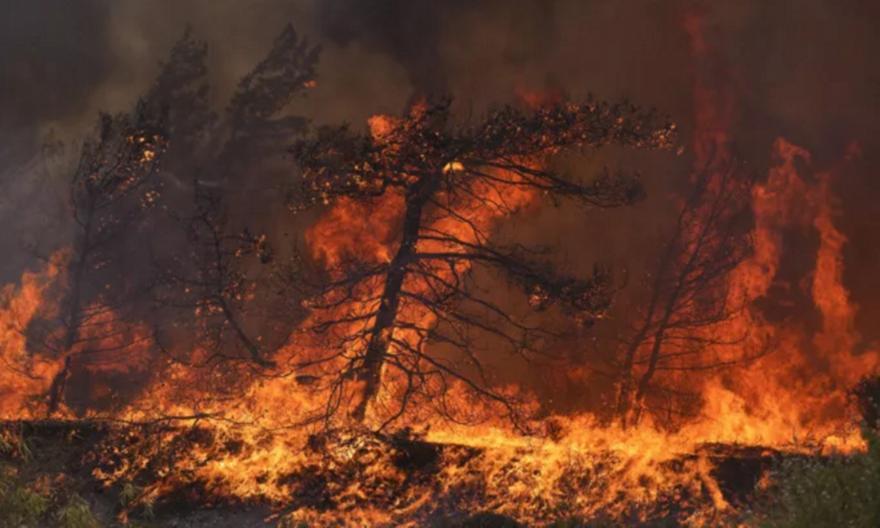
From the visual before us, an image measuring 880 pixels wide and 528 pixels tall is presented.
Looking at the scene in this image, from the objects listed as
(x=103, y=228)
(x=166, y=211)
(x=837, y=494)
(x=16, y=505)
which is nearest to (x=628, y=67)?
(x=166, y=211)

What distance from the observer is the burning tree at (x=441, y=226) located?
14.5 m

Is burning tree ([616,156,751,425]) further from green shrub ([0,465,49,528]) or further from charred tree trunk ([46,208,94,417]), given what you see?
charred tree trunk ([46,208,94,417])

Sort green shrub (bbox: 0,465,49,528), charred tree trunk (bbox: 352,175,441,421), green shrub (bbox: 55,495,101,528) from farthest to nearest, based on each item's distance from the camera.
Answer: charred tree trunk (bbox: 352,175,441,421)
green shrub (bbox: 55,495,101,528)
green shrub (bbox: 0,465,49,528)

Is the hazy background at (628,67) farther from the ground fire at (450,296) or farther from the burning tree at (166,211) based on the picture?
the burning tree at (166,211)

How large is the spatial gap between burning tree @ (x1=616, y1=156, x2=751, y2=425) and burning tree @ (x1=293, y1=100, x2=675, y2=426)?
2.09m

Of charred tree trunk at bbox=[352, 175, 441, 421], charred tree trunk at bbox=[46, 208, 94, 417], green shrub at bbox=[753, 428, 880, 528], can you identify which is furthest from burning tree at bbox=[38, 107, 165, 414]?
green shrub at bbox=[753, 428, 880, 528]

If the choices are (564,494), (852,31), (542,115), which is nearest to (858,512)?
(564,494)

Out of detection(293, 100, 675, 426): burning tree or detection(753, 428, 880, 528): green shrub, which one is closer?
detection(753, 428, 880, 528): green shrub

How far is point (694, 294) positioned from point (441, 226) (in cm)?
590

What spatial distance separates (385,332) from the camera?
15578mm

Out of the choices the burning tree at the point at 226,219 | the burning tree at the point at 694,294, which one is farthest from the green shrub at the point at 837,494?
the burning tree at the point at 226,219

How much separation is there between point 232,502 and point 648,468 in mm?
8373

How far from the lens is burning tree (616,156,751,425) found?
55.8ft

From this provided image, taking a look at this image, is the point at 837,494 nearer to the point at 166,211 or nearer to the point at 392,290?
the point at 392,290
